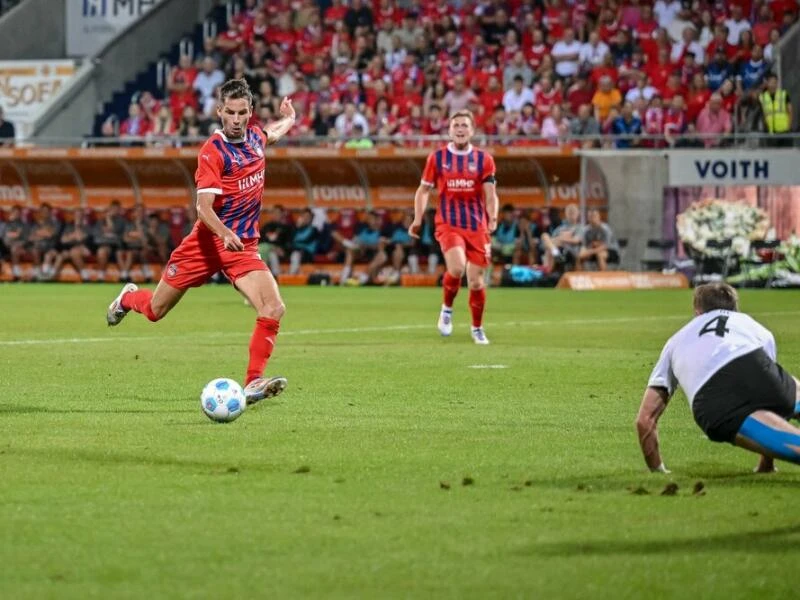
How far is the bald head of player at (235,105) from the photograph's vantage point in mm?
10578

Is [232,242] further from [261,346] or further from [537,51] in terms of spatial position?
[537,51]

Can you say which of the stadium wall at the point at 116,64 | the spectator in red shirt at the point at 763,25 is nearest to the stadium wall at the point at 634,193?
the spectator in red shirt at the point at 763,25

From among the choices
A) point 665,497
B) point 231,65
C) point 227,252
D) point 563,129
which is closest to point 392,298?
point 563,129

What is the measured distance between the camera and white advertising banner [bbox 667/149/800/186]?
29.9 meters

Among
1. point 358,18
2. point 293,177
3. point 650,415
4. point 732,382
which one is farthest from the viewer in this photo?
point 358,18

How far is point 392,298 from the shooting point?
88.5ft

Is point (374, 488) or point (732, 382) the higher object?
point (732, 382)

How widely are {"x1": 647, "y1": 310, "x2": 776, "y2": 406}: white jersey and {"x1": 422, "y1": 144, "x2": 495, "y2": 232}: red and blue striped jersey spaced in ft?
34.1

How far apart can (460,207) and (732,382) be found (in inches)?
431

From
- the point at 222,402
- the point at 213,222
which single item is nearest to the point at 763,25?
the point at 213,222

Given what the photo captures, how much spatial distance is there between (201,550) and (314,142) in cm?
2851

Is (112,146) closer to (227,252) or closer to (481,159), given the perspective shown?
(481,159)

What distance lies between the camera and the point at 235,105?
10.6m

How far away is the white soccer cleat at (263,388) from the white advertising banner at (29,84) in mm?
29523
